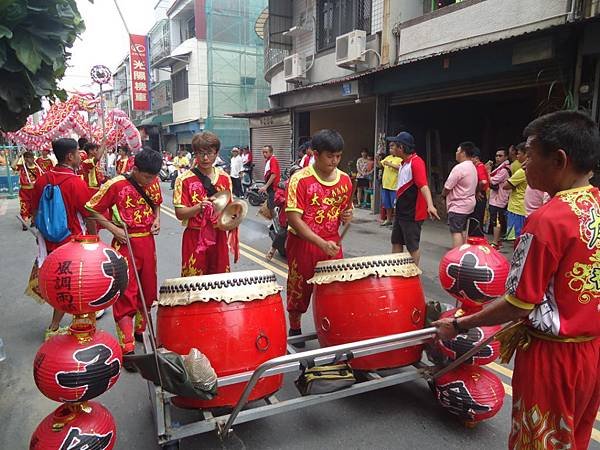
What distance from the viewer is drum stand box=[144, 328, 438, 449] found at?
2234 millimetres

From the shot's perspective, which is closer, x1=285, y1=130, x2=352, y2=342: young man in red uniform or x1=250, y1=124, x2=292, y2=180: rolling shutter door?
x1=285, y1=130, x2=352, y2=342: young man in red uniform

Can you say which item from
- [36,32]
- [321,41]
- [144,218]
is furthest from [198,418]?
[321,41]

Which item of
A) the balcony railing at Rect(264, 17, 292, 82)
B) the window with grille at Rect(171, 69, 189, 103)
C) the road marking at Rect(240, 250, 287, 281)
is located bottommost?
the road marking at Rect(240, 250, 287, 281)

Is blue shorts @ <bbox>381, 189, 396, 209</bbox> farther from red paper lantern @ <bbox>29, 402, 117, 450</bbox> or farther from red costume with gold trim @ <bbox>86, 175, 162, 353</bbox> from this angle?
red paper lantern @ <bbox>29, 402, 117, 450</bbox>

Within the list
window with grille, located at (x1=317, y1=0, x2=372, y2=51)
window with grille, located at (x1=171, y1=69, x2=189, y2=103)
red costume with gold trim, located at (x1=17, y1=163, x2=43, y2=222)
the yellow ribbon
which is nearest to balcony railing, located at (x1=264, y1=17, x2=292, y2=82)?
window with grille, located at (x1=317, y1=0, x2=372, y2=51)

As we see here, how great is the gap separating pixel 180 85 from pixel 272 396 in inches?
1144

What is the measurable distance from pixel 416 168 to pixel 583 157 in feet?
13.1

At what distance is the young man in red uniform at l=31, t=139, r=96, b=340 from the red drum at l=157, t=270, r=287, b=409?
6.36 ft

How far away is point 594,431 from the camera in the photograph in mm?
2834

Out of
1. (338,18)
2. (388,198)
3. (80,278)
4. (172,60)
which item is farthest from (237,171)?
(172,60)

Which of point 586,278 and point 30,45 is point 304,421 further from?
point 30,45

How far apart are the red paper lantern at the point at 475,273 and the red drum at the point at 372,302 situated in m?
0.34

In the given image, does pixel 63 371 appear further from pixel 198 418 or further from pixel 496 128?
pixel 496 128

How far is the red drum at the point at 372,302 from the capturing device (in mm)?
2906
